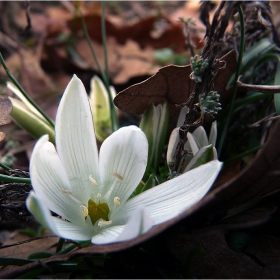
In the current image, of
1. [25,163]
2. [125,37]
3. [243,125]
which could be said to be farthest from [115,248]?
[125,37]

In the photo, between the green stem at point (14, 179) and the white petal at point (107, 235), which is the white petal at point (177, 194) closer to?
the white petal at point (107, 235)

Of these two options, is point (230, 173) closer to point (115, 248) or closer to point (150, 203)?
point (150, 203)

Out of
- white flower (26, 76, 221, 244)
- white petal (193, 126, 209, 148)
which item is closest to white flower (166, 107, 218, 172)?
white petal (193, 126, 209, 148)

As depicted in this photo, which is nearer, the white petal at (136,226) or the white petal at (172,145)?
the white petal at (136,226)

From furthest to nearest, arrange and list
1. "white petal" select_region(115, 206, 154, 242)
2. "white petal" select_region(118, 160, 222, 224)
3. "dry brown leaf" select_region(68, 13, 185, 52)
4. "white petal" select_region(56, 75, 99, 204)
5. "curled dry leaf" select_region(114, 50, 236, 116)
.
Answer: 1. "dry brown leaf" select_region(68, 13, 185, 52)
2. "curled dry leaf" select_region(114, 50, 236, 116)
3. "white petal" select_region(56, 75, 99, 204)
4. "white petal" select_region(118, 160, 222, 224)
5. "white petal" select_region(115, 206, 154, 242)

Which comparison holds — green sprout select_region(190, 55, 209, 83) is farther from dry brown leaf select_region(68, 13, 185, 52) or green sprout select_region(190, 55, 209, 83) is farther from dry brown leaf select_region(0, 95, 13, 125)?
dry brown leaf select_region(68, 13, 185, 52)

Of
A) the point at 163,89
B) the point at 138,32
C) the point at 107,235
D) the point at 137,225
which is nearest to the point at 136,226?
the point at 137,225

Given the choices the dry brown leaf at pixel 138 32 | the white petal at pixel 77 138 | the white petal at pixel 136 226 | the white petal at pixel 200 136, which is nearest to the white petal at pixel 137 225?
the white petal at pixel 136 226
